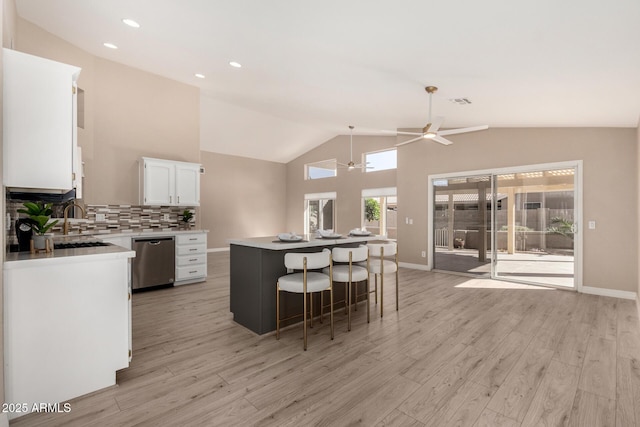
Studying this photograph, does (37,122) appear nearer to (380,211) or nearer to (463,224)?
(463,224)

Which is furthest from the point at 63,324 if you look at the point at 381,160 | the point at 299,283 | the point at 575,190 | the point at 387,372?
the point at 381,160

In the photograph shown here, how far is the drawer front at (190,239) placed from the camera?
5.11 meters

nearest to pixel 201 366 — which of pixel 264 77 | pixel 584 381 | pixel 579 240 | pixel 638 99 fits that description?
pixel 584 381

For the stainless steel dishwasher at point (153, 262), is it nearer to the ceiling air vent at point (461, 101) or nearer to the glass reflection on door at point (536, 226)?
the ceiling air vent at point (461, 101)

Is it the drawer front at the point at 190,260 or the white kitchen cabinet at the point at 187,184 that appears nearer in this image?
the drawer front at the point at 190,260

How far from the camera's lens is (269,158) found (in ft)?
35.7

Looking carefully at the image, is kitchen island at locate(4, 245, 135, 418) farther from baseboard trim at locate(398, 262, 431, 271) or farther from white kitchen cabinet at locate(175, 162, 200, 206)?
baseboard trim at locate(398, 262, 431, 271)

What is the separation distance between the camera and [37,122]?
1.93 meters

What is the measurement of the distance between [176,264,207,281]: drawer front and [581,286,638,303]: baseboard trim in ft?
21.0

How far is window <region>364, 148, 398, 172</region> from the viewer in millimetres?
8812

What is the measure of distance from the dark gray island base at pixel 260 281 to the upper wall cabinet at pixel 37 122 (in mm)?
1620

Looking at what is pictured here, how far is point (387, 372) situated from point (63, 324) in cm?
233

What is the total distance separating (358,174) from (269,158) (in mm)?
3415

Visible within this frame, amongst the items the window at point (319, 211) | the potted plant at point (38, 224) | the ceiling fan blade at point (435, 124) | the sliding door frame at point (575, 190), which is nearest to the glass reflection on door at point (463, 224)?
the sliding door frame at point (575, 190)
